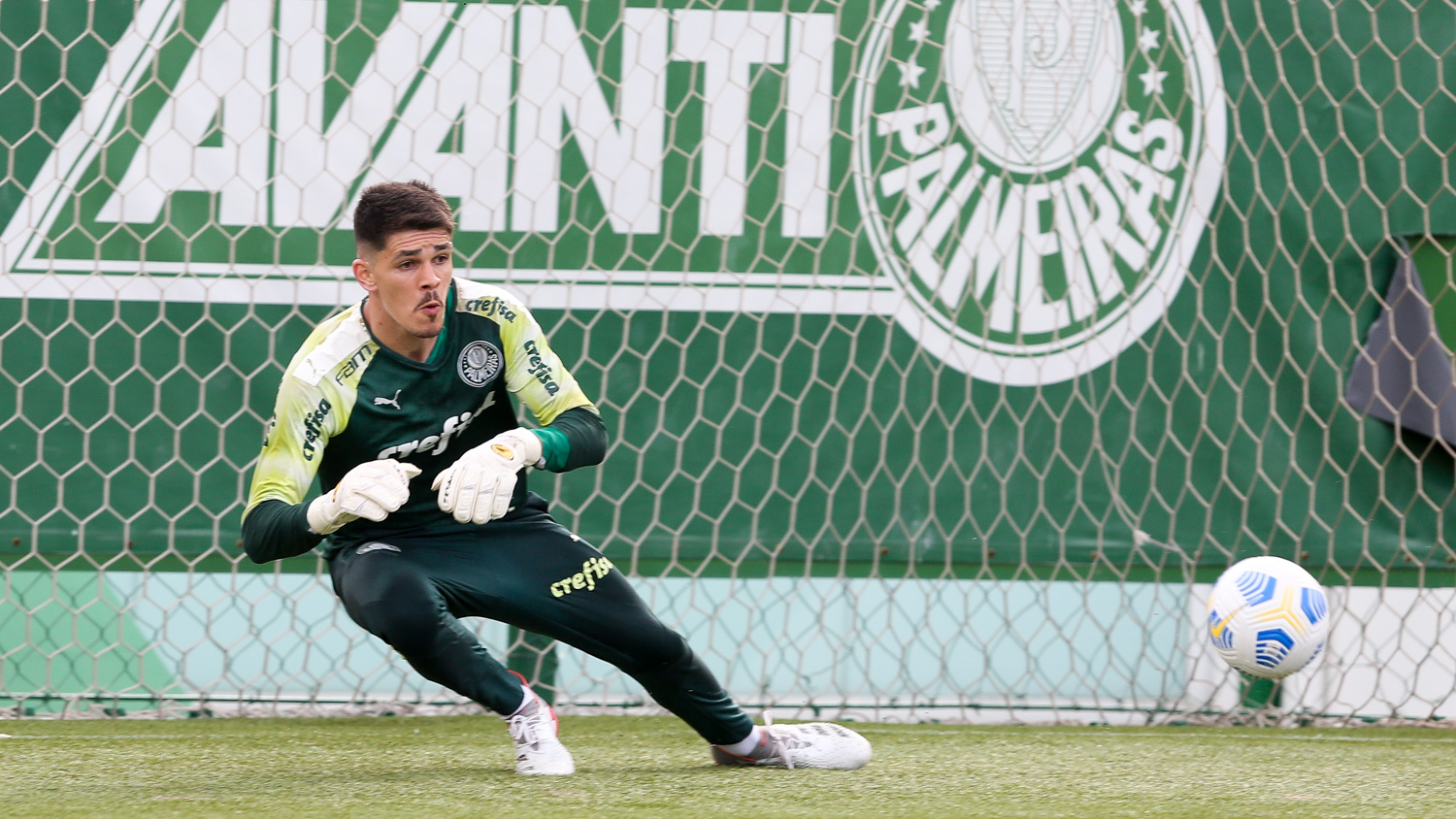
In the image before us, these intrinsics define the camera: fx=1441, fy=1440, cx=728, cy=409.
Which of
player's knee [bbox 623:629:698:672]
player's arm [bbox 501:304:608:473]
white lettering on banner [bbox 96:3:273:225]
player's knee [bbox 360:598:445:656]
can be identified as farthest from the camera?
white lettering on banner [bbox 96:3:273:225]

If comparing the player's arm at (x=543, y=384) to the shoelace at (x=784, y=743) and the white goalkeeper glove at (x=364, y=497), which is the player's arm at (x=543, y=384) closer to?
the white goalkeeper glove at (x=364, y=497)

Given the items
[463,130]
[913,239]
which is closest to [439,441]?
[463,130]

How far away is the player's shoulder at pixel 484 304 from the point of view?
3.05 m

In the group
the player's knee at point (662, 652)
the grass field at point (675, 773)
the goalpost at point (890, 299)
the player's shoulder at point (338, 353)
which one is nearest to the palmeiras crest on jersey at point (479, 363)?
the player's shoulder at point (338, 353)

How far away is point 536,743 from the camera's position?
9.45ft

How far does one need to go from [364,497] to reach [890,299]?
201cm

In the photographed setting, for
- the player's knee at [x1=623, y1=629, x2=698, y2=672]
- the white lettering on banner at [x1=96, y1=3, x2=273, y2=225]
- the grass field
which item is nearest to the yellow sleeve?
the grass field

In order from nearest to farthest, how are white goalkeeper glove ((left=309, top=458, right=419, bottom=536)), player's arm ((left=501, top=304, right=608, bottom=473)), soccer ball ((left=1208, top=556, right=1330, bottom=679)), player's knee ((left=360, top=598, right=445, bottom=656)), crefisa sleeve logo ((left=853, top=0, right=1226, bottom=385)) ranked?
white goalkeeper glove ((left=309, top=458, right=419, bottom=536)) → player's knee ((left=360, top=598, right=445, bottom=656)) → player's arm ((left=501, top=304, right=608, bottom=473)) → soccer ball ((left=1208, top=556, right=1330, bottom=679)) → crefisa sleeve logo ((left=853, top=0, right=1226, bottom=385))

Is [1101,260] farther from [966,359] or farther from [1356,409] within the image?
[1356,409]

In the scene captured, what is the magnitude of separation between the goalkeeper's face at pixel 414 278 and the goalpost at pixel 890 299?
4.01ft

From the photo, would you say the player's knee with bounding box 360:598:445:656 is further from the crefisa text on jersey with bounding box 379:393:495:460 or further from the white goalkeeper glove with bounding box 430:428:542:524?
the crefisa text on jersey with bounding box 379:393:495:460

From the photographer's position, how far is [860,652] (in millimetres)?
4141

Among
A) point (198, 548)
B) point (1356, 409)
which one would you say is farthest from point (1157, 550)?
point (198, 548)

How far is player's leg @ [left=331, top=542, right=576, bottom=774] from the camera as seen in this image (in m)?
2.75
